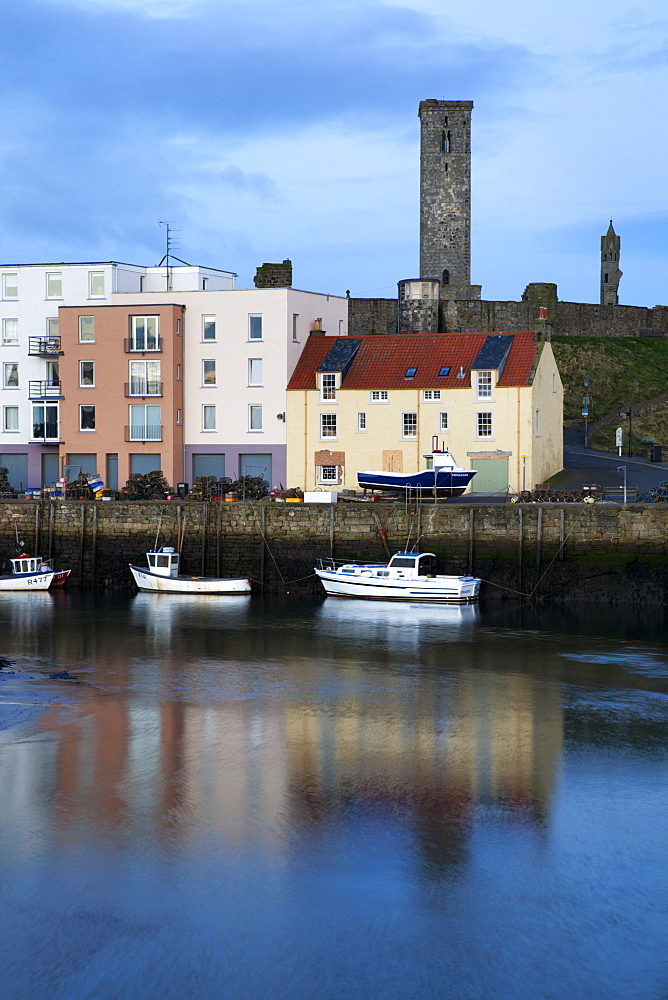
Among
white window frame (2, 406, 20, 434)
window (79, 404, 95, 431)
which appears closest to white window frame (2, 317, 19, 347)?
white window frame (2, 406, 20, 434)

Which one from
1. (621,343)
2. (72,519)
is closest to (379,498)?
(72,519)

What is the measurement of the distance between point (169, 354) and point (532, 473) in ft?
60.3

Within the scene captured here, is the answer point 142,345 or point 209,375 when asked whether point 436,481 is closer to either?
point 209,375

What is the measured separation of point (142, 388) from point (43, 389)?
6.45 metres

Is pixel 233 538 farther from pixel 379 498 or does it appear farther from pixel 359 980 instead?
pixel 359 980

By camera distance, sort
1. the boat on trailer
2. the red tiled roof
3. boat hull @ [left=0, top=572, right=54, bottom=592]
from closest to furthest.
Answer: boat hull @ [left=0, top=572, right=54, bottom=592] < the boat on trailer < the red tiled roof

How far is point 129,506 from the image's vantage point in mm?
45500

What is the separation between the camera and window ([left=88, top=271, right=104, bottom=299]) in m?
59.6

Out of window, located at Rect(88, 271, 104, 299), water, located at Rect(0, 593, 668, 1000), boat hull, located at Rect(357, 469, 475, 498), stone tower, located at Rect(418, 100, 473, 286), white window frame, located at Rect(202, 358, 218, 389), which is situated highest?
stone tower, located at Rect(418, 100, 473, 286)

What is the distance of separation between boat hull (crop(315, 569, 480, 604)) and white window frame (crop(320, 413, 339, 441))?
13.3 m

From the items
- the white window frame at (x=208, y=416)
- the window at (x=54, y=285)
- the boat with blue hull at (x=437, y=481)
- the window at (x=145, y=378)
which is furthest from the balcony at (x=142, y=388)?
the boat with blue hull at (x=437, y=481)

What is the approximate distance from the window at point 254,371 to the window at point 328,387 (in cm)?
342


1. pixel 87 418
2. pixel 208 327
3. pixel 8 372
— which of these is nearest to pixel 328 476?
pixel 208 327

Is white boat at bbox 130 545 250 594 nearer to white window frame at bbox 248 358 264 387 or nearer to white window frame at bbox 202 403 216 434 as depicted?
white window frame at bbox 202 403 216 434
